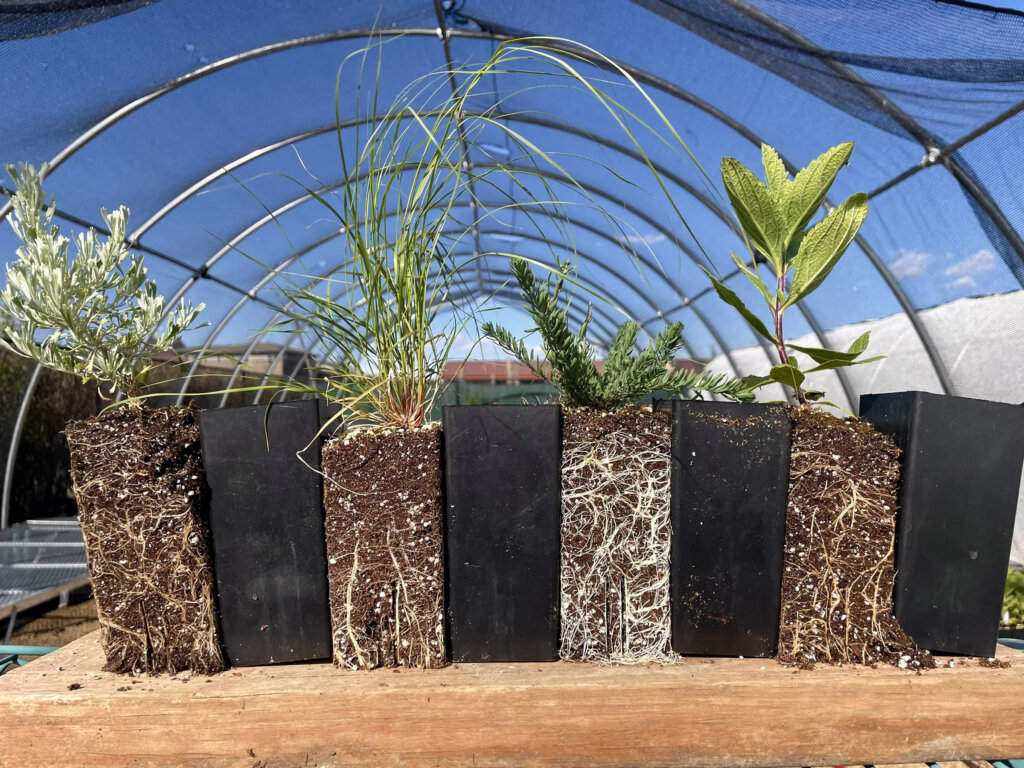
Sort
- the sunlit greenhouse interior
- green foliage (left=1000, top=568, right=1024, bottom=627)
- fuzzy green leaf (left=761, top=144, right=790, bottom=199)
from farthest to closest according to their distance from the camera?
1. green foliage (left=1000, top=568, right=1024, bottom=627)
2. the sunlit greenhouse interior
3. fuzzy green leaf (left=761, top=144, right=790, bottom=199)

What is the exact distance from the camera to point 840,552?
2.06 feet

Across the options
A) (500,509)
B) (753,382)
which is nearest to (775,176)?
(753,382)

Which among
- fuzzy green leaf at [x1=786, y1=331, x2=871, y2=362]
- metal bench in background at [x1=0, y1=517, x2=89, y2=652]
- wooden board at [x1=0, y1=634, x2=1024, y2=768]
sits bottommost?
metal bench in background at [x1=0, y1=517, x2=89, y2=652]

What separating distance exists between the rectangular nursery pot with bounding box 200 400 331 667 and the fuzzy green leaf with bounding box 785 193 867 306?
58 centimetres

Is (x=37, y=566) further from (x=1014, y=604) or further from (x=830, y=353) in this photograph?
(x=1014, y=604)

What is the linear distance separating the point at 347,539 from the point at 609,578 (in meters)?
0.28

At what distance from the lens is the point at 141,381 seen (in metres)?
0.71

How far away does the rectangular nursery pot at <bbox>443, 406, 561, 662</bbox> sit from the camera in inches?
24.5

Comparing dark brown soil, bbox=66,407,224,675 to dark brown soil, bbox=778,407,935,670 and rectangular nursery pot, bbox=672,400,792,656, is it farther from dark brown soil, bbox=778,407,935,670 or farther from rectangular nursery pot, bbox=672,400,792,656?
dark brown soil, bbox=778,407,935,670

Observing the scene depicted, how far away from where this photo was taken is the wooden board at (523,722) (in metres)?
0.56

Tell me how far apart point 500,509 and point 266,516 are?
0.84 ft

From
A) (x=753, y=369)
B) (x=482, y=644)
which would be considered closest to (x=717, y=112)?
(x=753, y=369)

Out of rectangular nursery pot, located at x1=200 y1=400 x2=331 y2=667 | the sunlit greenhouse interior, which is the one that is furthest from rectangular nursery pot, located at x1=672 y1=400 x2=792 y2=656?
the sunlit greenhouse interior

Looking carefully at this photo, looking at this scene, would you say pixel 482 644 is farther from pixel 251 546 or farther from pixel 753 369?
A: pixel 753 369
